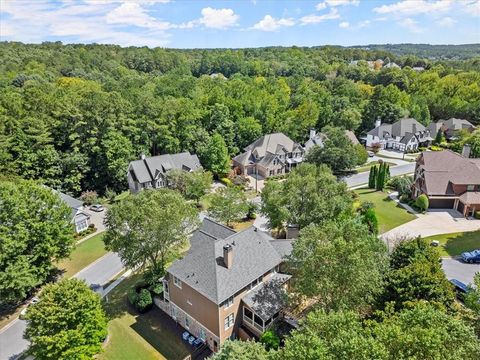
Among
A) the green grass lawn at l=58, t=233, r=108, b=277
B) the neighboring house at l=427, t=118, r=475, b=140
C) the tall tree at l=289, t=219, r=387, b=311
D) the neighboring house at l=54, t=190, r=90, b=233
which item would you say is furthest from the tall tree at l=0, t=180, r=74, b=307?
the neighboring house at l=427, t=118, r=475, b=140

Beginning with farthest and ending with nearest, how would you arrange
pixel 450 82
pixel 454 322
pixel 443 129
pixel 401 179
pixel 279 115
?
pixel 450 82 → pixel 443 129 → pixel 279 115 → pixel 401 179 → pixel 454 322

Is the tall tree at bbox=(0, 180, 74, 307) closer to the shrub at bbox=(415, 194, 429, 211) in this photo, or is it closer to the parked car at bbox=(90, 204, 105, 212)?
the parked car at bbox=(90, 204, 105, 212)

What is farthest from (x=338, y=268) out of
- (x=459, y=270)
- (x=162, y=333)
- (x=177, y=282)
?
(x=459, y=270)

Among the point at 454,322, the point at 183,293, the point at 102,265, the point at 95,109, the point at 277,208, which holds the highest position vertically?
the point at 95,109

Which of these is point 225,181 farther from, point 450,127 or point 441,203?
point 450,127

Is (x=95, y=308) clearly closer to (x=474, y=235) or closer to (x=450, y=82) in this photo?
(x=474, y=235)

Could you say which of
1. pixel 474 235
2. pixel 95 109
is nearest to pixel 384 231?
pixel 474 235
